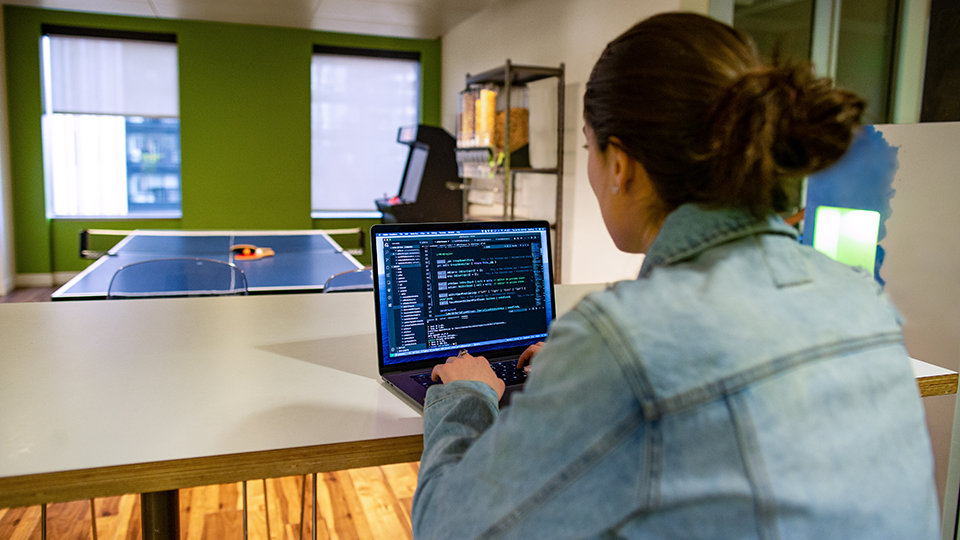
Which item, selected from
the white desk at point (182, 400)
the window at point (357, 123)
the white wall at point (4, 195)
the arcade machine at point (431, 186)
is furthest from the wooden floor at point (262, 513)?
the window at point (357, 123)

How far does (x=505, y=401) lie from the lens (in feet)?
3.42

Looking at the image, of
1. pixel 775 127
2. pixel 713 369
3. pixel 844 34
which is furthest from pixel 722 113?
pixel 844 34

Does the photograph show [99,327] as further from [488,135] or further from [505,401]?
[488,135]

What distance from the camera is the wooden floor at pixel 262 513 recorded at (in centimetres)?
226

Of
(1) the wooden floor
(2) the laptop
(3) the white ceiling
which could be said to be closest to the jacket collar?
(2) the laptop

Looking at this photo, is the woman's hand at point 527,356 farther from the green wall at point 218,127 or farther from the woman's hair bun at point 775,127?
the green wall at point 218,127

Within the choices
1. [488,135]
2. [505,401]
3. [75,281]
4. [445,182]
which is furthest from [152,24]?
[505,401]

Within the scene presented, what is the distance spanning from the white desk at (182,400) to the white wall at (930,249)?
0.68 metres

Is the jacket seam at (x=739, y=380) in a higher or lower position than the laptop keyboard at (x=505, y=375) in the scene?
higher

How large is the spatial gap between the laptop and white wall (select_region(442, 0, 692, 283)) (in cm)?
220

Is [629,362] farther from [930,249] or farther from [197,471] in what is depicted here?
[930,249]

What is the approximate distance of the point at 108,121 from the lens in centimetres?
618

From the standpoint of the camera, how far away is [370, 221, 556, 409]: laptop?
1153 millimetres

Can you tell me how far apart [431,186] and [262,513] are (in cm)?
331
